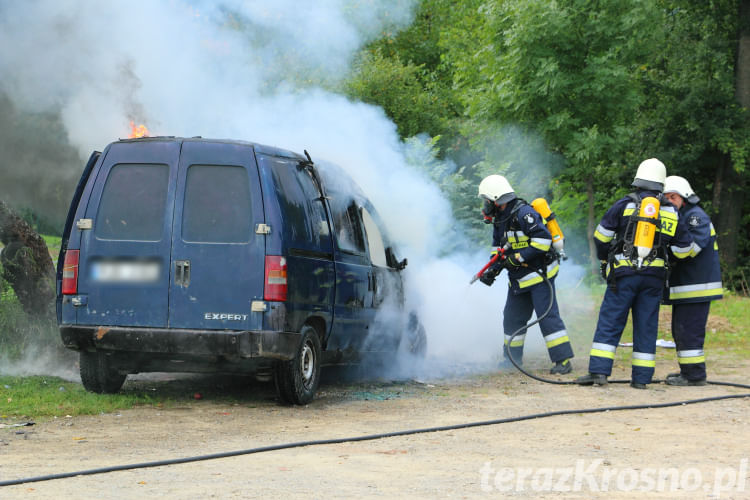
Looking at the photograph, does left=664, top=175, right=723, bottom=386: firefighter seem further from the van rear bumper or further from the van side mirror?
the van rear bumper

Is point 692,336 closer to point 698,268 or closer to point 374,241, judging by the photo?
point 698,268

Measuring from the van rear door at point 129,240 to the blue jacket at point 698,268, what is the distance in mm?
4787

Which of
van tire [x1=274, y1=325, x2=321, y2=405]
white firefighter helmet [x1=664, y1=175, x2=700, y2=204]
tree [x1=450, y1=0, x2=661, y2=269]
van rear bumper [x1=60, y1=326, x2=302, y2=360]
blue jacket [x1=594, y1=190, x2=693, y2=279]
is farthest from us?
tree [x1=450, y1=0, x2=661, y2=269]

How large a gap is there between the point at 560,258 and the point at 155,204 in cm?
466

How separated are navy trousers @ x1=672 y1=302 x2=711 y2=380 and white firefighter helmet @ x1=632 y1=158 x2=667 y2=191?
47.8 inches

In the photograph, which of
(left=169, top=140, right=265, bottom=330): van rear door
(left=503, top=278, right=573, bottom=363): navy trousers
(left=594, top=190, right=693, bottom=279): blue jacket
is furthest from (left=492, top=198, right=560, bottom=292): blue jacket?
(left=169, top=140, right=265, bottom=330): van rear door

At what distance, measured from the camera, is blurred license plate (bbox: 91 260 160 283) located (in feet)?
22.5

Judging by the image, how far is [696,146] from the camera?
74.6 feet

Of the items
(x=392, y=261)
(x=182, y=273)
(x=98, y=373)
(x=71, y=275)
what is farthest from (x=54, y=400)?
(x=392, y=261)

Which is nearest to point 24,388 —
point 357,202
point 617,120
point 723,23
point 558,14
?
point 357,202

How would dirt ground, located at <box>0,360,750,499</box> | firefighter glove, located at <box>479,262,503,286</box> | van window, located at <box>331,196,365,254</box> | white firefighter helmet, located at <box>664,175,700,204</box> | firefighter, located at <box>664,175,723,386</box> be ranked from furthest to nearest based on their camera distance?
firefighter glove, located at <box>479,262,503,286</box>, white firefighter helmet, located at <box>664,175,700,204</box>, firefighter, located at <box>664,175,723,386</box>, van window, located at <box>331,196,365,254</box>, dirt ground, located at <box>0,360,750,499</box>

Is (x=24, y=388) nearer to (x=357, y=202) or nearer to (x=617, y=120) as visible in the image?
(x=357, y=202)

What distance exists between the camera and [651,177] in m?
8.49

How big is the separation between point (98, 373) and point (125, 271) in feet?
3.41
